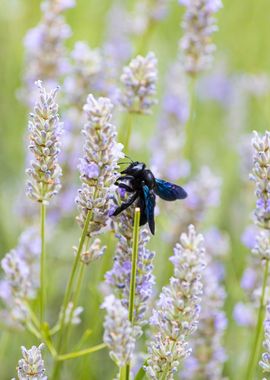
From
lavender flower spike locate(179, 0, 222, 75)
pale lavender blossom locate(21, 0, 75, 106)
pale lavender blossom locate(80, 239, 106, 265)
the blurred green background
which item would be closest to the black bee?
pale lavender blossom locate(80, 239, 106, 265)

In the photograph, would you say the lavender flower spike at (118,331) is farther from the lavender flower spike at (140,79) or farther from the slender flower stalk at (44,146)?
the lavender flower spike at (140,79)

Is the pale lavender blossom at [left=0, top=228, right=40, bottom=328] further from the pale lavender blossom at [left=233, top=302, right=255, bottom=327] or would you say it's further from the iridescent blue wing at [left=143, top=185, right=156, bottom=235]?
the pale lavender blossom at [left=233, top=302, right=255, bottom=327]

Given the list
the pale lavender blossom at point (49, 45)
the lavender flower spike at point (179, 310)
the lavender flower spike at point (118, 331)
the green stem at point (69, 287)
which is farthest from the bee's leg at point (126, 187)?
the pale lavender blossom at point (49, 45)

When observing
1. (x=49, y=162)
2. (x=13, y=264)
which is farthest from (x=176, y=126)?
(x=49, y=162)

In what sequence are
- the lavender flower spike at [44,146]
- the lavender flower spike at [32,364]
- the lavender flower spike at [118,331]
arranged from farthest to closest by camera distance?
the lavender flower spike at [44,146] → the lavender flower spike at [32,364] → the lavender flower spike at [118,331]

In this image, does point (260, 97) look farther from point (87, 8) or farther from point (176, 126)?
point (87, 8)

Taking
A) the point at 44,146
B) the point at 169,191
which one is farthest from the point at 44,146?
the point at 169,191
